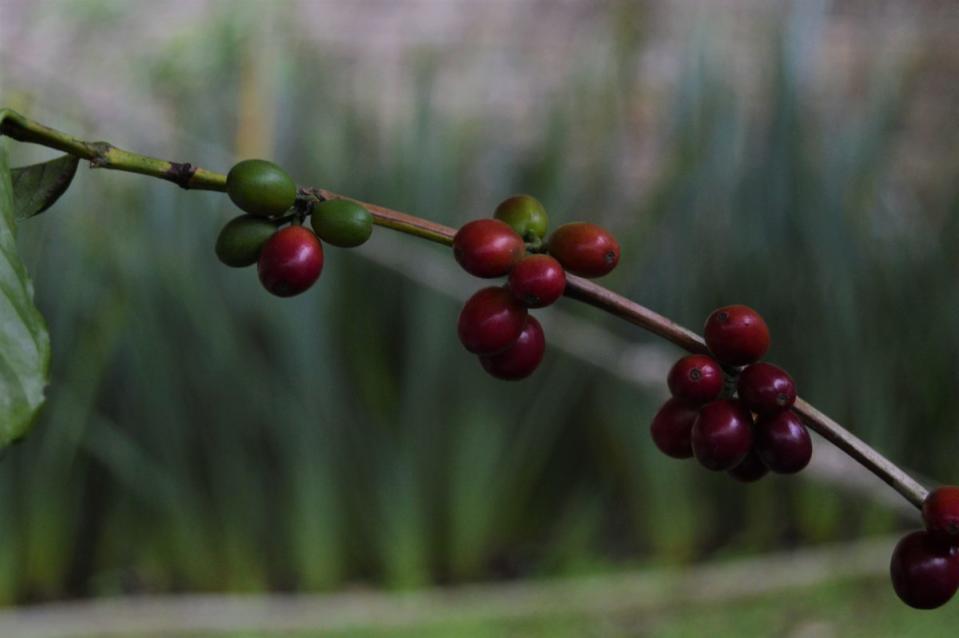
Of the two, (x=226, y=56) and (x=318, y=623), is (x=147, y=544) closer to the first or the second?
(x=318, y=623)

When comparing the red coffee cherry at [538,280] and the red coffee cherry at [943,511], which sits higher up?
the red coffee cherry at [538,280]

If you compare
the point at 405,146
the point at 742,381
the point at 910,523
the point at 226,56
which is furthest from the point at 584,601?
the point at 742,381

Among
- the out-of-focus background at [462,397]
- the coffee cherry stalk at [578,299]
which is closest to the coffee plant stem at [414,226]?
the coffee cherry stalk at [578,299]

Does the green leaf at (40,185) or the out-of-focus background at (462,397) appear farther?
the out-of-focus background at (462,397)

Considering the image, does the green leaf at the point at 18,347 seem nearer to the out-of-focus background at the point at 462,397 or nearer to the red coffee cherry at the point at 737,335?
the red coffee cherry at the point at 737,335

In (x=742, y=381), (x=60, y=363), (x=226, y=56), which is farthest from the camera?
(x=226, y=56)

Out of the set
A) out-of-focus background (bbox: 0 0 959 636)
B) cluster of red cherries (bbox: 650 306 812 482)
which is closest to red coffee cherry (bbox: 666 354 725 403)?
cluster of red cherries (bbox: 650 306 812 482)

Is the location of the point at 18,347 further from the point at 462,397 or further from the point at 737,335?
the point at 462,397

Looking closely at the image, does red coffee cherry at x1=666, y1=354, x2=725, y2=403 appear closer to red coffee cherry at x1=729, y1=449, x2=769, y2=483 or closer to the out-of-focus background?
red coffee cherry at x1=729, y1=449, x2=769, y2=483
